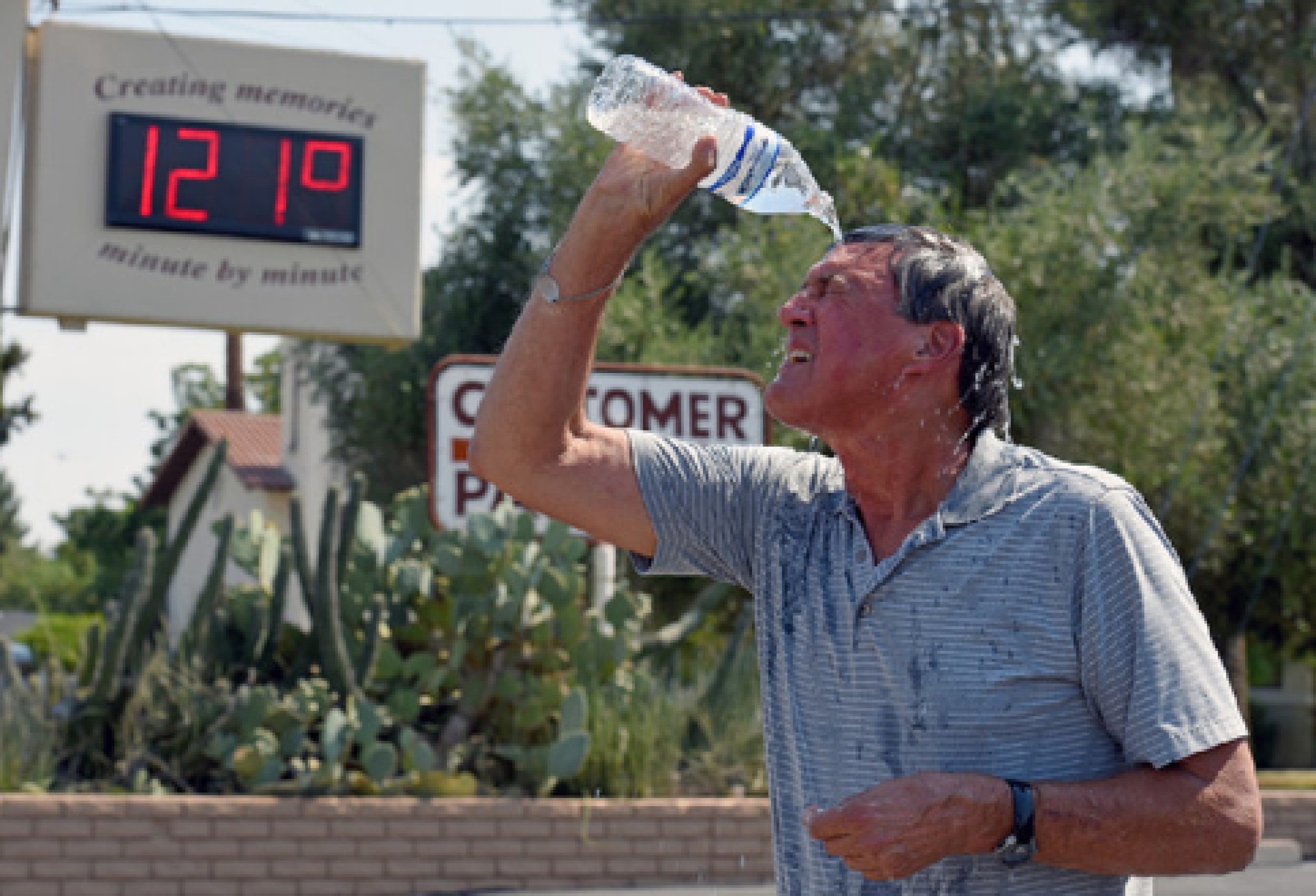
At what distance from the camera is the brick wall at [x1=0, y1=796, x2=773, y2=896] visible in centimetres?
938

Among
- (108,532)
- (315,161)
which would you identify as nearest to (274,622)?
(315,161)

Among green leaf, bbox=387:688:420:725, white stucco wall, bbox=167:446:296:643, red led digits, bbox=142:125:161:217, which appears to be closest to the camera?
green leaf, bbox=387:688:420:725

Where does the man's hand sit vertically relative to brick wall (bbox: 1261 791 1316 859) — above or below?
above

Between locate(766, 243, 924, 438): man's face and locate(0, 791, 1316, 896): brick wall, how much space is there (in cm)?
736

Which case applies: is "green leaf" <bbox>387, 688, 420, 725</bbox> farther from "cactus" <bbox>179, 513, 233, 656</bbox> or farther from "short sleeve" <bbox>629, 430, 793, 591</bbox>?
"short sleeve" <bbox>629, 430, 793, 591</bbox>

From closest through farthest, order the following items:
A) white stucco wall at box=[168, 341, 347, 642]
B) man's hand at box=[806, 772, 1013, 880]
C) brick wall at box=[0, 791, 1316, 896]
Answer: man's hand at box=[806, 772, 1013, 880] → brick wall at box=[0, 791, 1316, 896] → white stucco wall at box=[168, 341, 347, 642]

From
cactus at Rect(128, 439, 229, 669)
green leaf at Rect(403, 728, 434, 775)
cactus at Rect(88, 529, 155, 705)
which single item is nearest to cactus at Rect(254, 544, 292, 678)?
cactus at Rect(128, 439, 229, 669)

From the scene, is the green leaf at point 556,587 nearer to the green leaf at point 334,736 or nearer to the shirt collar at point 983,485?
the green leaf at point 334,736

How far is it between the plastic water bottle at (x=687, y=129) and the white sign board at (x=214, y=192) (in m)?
8.95

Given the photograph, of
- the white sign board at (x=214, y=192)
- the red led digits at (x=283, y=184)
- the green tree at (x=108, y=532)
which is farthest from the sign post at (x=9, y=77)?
the green tree at (x=108, y=532)

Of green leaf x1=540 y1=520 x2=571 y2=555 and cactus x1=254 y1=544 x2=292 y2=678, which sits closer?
cactus x1=254 y1=544 x2=292 y2=678

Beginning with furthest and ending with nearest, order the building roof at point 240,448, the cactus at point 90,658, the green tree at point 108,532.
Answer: the green tree at point 108,532 < the building roof at point 240,448 < the cactus at point 90,658

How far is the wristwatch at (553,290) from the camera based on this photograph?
9.66 feet

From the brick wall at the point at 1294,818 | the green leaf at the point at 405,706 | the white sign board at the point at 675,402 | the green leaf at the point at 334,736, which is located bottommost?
the brick wall at the point at 1294,818
